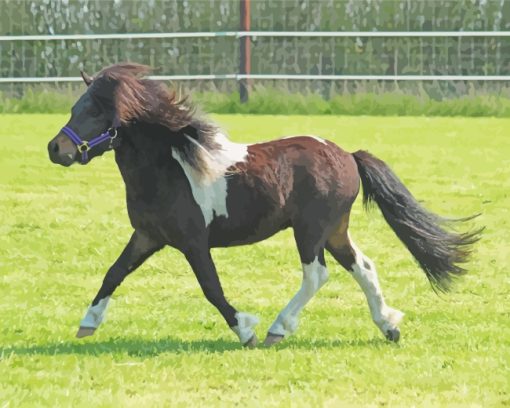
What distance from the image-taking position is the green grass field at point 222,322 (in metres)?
6.23

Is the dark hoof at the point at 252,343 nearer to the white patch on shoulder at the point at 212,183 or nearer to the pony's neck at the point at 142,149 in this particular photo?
the white patch on shoulder at the point at 212,183

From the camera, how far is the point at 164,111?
6938 millimetres

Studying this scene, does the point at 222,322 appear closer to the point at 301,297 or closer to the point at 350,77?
the point at 301,297

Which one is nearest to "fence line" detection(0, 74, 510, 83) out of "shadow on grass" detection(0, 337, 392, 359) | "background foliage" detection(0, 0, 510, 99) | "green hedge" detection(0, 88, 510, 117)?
"background foliage" detection(0, 0, 510, 99)

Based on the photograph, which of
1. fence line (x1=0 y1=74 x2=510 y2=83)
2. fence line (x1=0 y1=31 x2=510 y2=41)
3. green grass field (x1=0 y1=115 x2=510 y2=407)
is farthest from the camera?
fence line (x1=0 y1=31 x2=510 y2=41)

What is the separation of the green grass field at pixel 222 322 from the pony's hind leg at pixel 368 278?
0.11 metres

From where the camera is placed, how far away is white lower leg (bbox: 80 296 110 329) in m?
7.18

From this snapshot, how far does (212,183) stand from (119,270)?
67cm

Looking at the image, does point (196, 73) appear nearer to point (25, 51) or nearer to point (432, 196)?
point (25, 51)

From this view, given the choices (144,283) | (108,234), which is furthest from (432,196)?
(144,283)

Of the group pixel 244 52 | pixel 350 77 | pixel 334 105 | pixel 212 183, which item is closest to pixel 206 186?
pixel 212 183

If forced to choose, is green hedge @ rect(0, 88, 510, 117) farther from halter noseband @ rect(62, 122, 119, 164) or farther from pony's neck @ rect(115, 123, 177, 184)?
halter noseband @ rect(62, 122, 119, 164)

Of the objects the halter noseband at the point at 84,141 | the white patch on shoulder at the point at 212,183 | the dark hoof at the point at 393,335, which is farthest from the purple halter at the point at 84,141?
the dark hoof at the point at 393,335

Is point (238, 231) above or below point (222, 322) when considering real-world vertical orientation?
above
